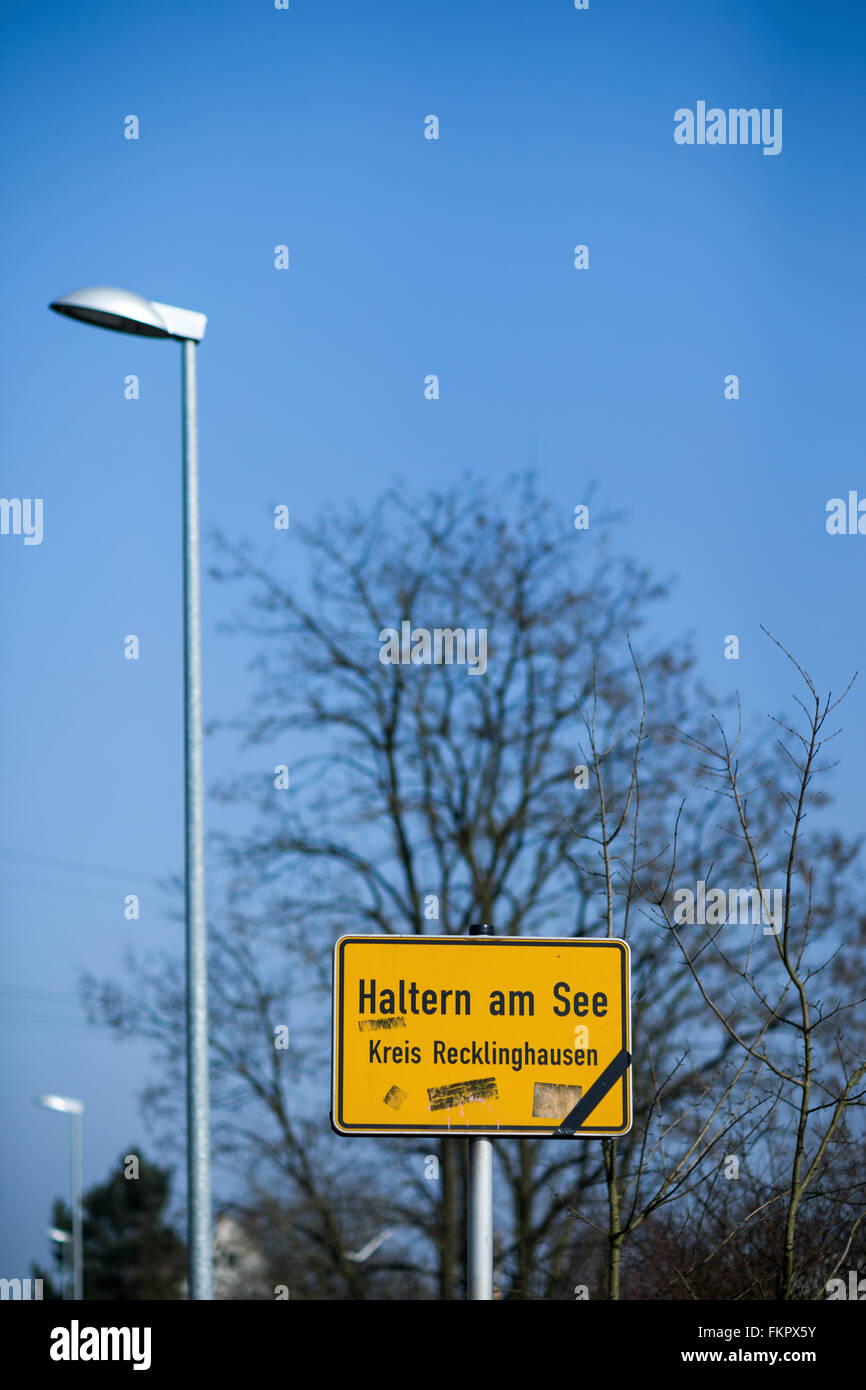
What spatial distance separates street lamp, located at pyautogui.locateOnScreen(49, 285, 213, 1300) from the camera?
8.01 metres

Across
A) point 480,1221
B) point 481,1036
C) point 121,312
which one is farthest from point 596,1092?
point 121,312

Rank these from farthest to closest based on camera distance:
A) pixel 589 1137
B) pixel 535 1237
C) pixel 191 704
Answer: pixel 535 1237 < pixel 191 704 < pixel 589 1137

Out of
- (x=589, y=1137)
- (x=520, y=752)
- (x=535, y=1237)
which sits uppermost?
A: (x=520, y=752)

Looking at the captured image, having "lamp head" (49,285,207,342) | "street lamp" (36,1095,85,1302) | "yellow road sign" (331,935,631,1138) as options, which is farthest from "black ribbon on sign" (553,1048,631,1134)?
"street lamp" (36,1095,85,1302)

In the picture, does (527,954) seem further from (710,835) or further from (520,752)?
(520,752)

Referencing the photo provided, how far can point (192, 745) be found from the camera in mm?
8836

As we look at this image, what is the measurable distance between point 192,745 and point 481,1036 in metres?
3.97

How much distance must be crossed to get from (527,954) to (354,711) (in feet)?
47.9

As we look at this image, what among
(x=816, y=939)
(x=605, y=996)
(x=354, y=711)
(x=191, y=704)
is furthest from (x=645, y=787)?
(x=605, y=996)

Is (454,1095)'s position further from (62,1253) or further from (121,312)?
(62,1253)

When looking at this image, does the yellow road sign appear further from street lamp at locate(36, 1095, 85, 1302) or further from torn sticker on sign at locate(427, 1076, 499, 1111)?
street lamp at locate(36, 1095, 85, 1302)

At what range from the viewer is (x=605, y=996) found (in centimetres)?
530

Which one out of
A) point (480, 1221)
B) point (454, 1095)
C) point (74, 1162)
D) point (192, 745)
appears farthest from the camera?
point (74, 1162)
